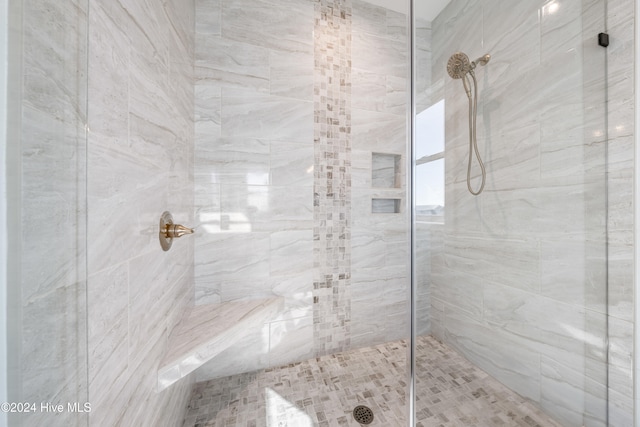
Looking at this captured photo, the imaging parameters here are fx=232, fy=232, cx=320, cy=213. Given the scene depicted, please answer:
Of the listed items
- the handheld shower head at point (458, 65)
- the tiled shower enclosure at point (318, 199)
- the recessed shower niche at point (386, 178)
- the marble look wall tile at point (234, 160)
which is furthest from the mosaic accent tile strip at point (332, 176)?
the handheld shower head at point (458, 65)

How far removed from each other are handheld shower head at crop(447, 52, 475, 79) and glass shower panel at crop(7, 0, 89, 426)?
1113 mm

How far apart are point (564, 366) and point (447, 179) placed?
0.80 meters

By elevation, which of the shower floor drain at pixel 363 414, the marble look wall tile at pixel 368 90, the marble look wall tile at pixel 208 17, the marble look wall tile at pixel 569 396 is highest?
the marble look wall tile at pixel 208 17

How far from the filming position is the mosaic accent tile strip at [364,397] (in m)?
0.94

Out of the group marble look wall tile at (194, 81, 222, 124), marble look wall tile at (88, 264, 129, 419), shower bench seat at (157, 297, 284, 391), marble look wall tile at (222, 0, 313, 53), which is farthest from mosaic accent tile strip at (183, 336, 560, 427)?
marble look wall tile at (222, 0, 313, 53)

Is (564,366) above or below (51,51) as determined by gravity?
below

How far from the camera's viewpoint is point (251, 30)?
1328 millimetres

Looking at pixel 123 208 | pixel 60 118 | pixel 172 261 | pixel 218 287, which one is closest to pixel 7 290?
pixel 60 118

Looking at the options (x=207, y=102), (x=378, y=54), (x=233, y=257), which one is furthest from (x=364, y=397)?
(x=378, y=54)

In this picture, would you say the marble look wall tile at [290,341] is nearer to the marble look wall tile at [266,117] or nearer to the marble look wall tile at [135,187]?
the marble look wall tile at [135,187]

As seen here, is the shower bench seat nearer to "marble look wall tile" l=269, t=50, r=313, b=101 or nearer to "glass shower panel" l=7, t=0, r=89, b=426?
"glass shower panel" l=7, t=0, r=89, b=426

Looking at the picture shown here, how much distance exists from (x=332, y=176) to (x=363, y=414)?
4.05ft

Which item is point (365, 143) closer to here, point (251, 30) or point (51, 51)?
point (251, 30)

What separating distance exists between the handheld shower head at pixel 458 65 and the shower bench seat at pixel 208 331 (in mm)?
1372
